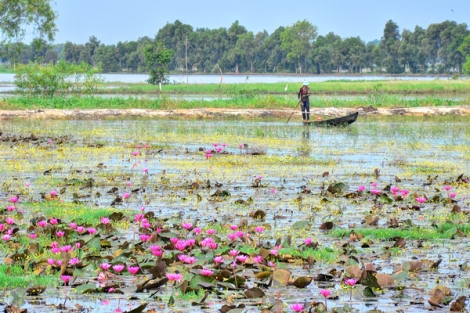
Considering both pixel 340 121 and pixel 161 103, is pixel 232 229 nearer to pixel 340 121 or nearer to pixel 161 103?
pixel 340 121

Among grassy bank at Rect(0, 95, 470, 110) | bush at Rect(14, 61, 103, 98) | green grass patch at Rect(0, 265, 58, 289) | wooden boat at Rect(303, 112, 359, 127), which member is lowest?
wooden boat at Rect(303, 112, 359, 127)

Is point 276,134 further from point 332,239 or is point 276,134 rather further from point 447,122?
point 332,239

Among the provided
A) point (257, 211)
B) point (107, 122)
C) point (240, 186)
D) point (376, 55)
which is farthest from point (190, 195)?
point (376, 55)

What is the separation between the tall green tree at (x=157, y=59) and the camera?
6600cm

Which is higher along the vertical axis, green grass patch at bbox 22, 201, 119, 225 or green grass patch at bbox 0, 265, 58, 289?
green grass patch at bbox 0, 265, 58, 289

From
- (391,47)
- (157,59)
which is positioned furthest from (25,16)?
(391,47)

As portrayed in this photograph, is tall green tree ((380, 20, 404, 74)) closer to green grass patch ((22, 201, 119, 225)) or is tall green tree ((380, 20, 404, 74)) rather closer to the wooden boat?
the wooden boat

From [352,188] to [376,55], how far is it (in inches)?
5412

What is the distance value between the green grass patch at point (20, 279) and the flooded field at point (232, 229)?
2 centimetres

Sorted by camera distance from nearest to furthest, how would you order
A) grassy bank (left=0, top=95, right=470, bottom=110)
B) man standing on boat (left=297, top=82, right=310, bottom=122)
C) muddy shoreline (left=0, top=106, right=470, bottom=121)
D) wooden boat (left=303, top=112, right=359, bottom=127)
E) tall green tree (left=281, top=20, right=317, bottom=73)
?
1. wooden boat (left=303, top=112, right=359, bottom=127)
2. man standing on boat (left=297, top=82, right=310, bottom=122)
3. muddy shoreline (left=0, top=106, right=470, bottom=121)
4. grassy bank (left=0, top=95, right=470, bottom=110)
5. tall green tree (left=281, top=20, right=317, bottom=73)

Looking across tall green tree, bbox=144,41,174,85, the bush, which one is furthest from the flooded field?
tall green tree, bbox=144,41,174,85

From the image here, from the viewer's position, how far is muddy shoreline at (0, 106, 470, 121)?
3219 centimetres

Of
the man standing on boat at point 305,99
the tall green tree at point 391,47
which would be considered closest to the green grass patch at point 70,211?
the man standing on boat at point 305,99

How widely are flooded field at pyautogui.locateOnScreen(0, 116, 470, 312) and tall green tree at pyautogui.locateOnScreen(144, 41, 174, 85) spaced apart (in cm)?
4657
